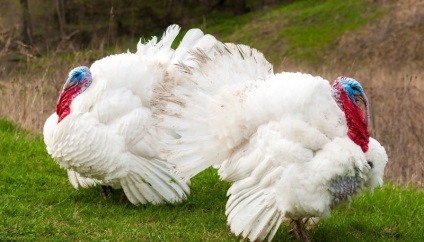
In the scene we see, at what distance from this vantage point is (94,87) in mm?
7609

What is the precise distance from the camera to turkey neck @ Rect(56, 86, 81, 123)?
24.5 ft

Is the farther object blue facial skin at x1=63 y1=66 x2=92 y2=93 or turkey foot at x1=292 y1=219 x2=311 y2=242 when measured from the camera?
blue facial skin at x1=63 y1=66 x2=92 y2=93

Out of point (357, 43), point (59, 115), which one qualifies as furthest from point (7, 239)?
point (357, 43)

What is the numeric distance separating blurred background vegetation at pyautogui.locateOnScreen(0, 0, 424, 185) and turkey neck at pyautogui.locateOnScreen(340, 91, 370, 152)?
4437 millimetres

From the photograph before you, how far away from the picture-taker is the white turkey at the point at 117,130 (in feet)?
23.7

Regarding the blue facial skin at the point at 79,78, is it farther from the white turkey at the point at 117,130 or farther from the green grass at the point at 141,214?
the green grass at the point at 141,214

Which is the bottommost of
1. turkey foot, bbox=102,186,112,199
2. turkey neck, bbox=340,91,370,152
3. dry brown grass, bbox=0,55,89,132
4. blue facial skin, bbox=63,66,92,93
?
dry brown grass, bbox=0,55,89,132

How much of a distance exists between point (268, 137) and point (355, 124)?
71cm

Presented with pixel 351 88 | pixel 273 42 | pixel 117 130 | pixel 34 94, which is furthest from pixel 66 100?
pixel 273 42

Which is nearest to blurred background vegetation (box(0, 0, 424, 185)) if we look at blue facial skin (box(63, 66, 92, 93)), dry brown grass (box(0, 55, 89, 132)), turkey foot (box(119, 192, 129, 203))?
dry brown grass (box(0, 55, 89, 132))

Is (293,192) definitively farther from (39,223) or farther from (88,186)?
(88,186)

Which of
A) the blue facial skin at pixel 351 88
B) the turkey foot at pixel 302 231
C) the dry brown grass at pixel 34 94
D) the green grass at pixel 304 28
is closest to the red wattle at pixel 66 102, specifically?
the turkey foot at pixel 302 231

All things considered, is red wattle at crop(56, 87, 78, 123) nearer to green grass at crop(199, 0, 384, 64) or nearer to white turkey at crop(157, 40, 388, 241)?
white turkey at crop(157, 40, 388, 241)

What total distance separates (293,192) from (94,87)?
8.85 ft
